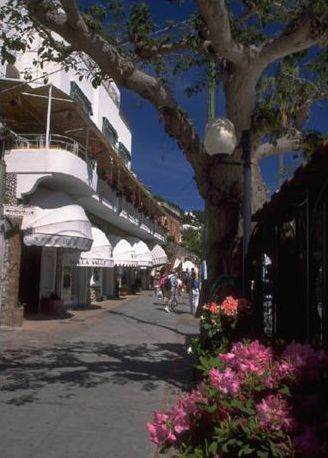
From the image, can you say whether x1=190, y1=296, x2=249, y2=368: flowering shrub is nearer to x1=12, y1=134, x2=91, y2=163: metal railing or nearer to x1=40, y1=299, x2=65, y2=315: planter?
x1=12, y1=134, x2=91, y2=163: metal railing

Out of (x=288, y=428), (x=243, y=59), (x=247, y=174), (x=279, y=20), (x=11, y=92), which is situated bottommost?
(x=288, y=428)

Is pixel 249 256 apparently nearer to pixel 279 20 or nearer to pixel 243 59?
pixel 243 59

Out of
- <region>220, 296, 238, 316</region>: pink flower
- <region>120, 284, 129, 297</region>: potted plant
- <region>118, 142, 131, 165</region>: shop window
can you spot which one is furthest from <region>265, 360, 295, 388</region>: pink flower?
<region>120, 284, 129, 297</region>: potted plant

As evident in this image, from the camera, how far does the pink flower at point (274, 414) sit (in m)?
3.04

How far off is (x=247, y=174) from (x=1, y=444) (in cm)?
453

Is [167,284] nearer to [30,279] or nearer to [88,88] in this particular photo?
[30,279]

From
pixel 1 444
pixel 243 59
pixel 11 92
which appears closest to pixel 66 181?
pixel 11 92

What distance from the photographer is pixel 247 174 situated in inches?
312

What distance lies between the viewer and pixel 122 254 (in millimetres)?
31625

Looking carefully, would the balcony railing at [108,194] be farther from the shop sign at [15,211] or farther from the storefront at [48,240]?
the shop sign at [15,211]

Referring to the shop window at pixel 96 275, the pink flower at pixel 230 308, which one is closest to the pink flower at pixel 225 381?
the pink flower at pixel 230 308

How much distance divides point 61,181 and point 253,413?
686 inches

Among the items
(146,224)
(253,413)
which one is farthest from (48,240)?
(146,224)

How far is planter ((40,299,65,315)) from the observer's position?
850 inches
